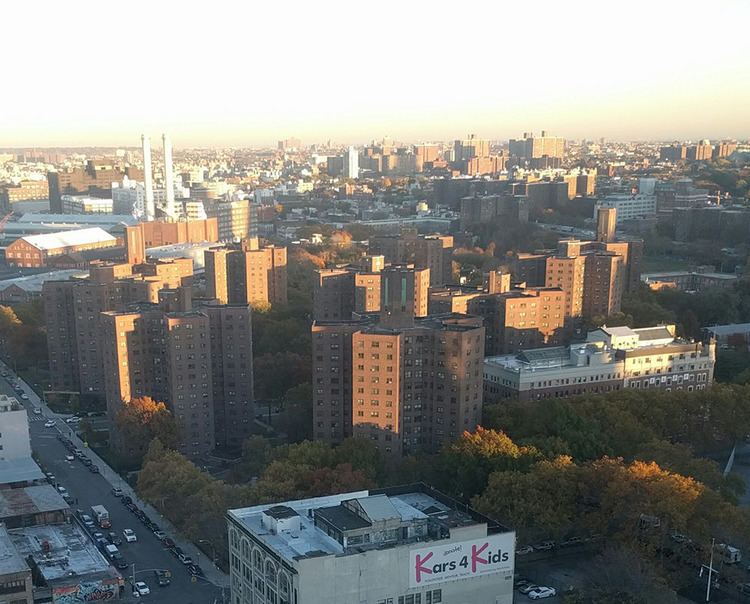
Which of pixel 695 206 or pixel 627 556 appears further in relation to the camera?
pixel 695 206

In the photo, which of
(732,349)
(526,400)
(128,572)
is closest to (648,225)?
(732,349)

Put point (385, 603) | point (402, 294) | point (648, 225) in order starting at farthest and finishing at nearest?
point (648, 225) → point (402, 294) → point (385, 603)

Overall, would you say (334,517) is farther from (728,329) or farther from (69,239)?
(69,239)

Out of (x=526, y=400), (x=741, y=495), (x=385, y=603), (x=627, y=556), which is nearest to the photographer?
(x=385, y=603)

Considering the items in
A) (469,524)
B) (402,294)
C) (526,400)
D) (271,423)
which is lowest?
(271,423)

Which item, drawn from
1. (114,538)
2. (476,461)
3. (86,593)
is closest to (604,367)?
(476,461)

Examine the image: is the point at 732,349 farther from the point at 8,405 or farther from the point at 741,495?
the point at 8,405

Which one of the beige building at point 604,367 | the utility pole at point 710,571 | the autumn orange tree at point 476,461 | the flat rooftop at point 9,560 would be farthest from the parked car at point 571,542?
the flat rooftop at point 9,560
